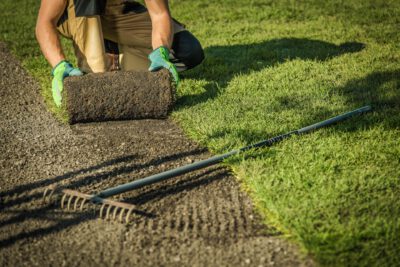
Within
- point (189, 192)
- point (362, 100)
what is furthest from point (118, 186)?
point (362, 100)

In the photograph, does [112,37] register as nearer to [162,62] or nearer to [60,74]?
[162,62]

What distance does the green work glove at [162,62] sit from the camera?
4.27 meters

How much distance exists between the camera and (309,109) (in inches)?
166

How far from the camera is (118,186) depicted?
2969 millimetres

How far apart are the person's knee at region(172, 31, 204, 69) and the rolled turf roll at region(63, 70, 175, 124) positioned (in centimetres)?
106

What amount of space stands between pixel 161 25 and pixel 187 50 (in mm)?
482

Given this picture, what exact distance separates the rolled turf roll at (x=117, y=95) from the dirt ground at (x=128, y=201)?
0.34 feet

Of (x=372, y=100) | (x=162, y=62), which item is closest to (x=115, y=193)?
(x=162, y=62)

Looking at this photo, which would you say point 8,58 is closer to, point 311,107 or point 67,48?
point 67,48

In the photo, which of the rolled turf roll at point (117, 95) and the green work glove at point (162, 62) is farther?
the green work glove at point (162, 62)

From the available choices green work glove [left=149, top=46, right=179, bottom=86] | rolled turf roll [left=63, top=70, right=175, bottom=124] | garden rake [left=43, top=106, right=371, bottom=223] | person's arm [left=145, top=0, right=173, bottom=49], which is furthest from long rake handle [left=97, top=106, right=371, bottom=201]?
person's arm [left=145, top=0, right=173, bottom=49]

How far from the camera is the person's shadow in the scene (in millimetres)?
5273

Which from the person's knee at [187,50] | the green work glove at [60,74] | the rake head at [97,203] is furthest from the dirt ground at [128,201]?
the person's knee at [187,50]

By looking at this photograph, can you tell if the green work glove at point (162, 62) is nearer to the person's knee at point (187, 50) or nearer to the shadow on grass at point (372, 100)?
the person's knee at point (187, 50)
